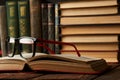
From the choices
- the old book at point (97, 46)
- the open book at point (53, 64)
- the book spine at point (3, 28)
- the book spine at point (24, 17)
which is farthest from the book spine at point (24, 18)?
the open book at point (53, 64)

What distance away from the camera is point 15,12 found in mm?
1722

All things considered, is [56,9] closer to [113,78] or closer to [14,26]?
[14,26]

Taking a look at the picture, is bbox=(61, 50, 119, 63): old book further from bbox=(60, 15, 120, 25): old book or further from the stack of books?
bbox=(60, 15, 120, 25): old book

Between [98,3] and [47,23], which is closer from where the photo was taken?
[98,3]

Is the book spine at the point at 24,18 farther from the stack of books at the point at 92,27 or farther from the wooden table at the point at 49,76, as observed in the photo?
the wooden table at the point at 49,76

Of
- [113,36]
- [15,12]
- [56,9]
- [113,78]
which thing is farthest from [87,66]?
[15,12]

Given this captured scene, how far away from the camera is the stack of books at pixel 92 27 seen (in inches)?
60.8

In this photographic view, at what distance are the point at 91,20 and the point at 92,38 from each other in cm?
9

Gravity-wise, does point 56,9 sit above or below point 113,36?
above

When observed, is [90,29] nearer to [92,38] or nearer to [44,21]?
[92,38]

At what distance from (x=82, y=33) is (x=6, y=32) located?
0.43 meters

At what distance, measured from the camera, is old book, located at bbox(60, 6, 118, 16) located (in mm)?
1551

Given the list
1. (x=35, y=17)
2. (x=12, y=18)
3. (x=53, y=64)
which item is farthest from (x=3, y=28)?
(x=53, y=64)

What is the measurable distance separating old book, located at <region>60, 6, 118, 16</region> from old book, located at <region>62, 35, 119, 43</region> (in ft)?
0.36
